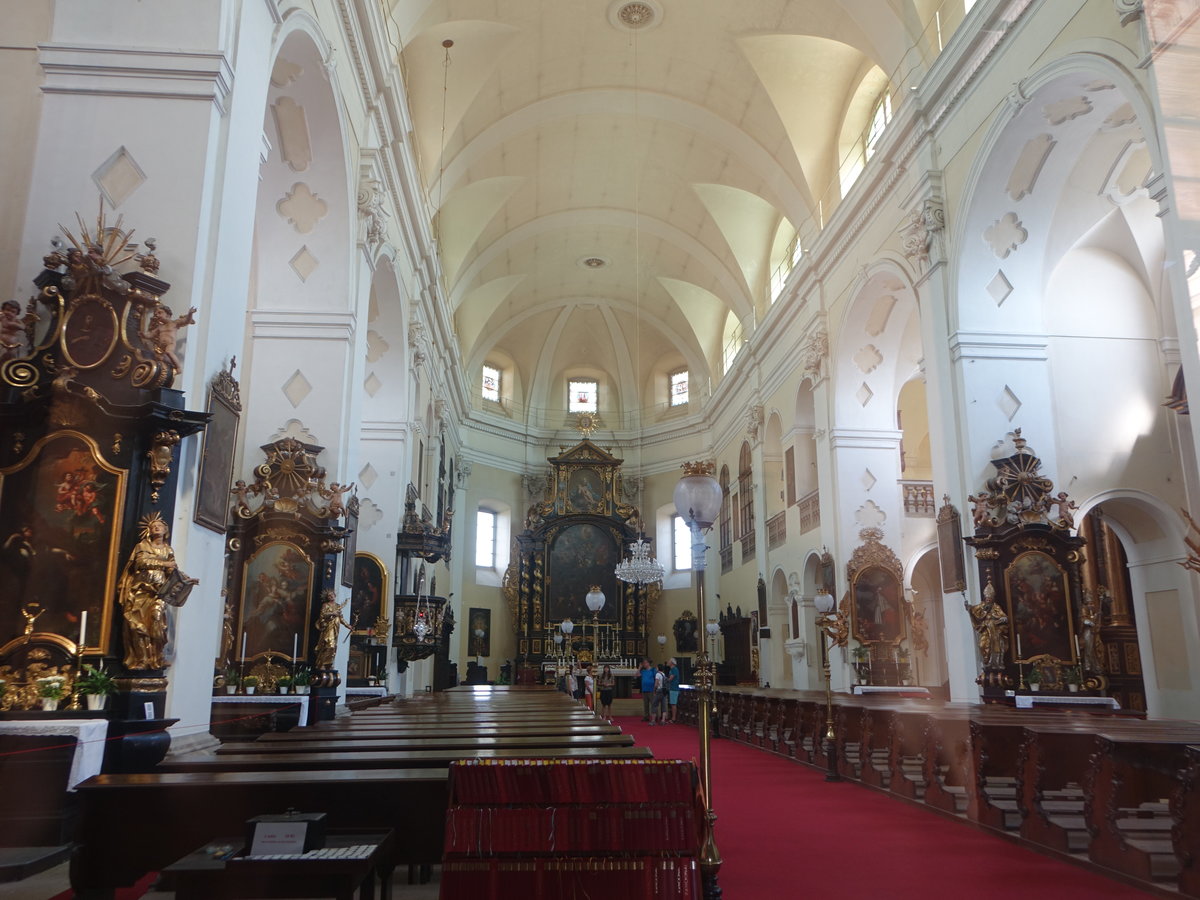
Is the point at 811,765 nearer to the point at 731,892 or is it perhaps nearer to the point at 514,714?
the point at 514,714

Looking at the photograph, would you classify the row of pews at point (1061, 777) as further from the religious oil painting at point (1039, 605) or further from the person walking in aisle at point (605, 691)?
→ the person walking in aisle at point (605, 691)

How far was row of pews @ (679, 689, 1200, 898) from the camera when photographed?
16.7 ft

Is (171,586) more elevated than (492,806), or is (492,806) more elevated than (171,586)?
(171,586)

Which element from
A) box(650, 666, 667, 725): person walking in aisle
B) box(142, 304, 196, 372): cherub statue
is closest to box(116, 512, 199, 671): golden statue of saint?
box(142, 304, 196, 372): cherub statue

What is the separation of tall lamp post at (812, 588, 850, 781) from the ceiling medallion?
1014cm

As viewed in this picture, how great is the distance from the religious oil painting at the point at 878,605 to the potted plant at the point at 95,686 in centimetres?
1245

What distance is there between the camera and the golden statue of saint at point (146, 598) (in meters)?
5.15

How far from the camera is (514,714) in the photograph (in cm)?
788

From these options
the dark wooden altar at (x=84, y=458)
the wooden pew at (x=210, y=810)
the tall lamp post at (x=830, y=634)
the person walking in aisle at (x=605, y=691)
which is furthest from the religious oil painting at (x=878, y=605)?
the wooden pew at (x=210, y=810)

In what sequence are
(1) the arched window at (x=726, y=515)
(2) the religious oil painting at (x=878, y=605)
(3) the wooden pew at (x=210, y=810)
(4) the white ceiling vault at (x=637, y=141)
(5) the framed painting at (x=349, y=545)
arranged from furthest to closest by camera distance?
(1) the arched window at (x=726, y=515)
(2) the religious oil painting at (x=878, y=605)
(4) the white ceiling vault at (x=637, y=141)
(5) the framed painting at (x=349, y=545)
(3) the wooden pew at (x=210, y=810)

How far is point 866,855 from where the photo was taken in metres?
6.00

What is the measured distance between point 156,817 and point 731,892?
2.98 meters

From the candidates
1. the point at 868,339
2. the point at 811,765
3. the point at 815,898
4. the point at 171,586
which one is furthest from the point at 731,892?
the point at 868,339

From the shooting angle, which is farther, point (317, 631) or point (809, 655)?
point (809, 655)
